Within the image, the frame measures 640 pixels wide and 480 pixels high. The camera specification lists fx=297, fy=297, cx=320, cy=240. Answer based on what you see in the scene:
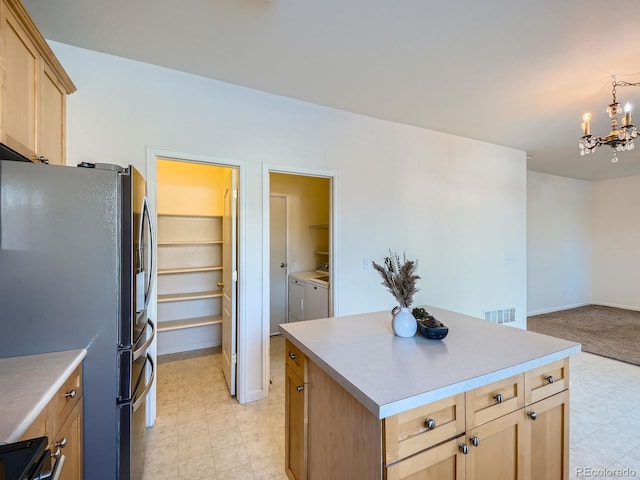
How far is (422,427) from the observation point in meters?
1.04

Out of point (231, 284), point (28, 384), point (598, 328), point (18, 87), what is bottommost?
point (598, 328)

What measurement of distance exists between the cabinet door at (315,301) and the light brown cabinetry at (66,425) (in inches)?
91.8


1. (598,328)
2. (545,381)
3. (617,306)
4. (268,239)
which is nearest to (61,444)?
(268,239)

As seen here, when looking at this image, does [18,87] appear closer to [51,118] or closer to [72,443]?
[51,118]

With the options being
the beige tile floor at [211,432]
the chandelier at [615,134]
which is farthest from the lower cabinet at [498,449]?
the chandelier at [615,134]

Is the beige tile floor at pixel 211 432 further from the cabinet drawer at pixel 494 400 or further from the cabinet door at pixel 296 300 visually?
the cabinet drawer at pixel 494 400

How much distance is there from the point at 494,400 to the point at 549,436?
482mm

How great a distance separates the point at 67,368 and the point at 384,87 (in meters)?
2.80

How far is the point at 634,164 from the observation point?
5207mm

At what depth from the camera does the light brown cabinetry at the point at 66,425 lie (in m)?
1.01

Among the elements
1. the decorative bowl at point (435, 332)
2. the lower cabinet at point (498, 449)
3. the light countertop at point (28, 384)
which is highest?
the decorative bowl at point (435, 332)

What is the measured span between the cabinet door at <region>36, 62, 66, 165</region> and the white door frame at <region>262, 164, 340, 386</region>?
140 centimetres

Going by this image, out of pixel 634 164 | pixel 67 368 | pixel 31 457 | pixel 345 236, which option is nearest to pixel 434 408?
pixel 31 457

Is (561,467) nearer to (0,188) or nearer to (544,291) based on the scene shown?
(0,188)
